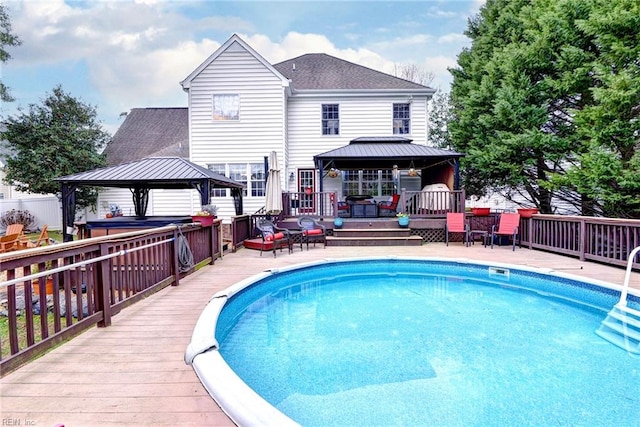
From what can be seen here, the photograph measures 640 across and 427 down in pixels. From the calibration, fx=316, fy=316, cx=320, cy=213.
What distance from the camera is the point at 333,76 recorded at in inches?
605

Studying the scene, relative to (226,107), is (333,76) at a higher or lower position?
higher

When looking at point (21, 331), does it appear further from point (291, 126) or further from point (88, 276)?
point (291, 126)

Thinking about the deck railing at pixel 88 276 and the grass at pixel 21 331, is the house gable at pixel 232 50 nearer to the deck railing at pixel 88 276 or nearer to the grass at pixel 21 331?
the deck railing at pixel 88 276

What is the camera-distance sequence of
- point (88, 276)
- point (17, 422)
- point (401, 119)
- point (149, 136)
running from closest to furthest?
1. point (17, 422)
2. point (88, 276)
3. point (401, 119)
4. point (149, 136)

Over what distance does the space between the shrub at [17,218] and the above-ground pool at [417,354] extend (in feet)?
58.2

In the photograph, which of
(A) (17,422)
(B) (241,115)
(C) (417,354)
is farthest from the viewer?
(B) (241,115)

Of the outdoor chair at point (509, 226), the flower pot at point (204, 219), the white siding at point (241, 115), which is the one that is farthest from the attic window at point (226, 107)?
the outdoor chair at point (509, 226)

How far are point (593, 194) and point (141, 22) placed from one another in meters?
20.6

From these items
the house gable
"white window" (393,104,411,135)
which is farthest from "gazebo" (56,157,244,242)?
"white window" (393,104,411,135)

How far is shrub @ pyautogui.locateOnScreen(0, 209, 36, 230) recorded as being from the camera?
639 inches

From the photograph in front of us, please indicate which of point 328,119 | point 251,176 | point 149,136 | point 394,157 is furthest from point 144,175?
point 149,136

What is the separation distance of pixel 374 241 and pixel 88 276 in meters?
8.22

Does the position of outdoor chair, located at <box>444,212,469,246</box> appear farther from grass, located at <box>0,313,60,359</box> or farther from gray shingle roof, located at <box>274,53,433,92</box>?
grass, located at <box>0,313,60,359</box>

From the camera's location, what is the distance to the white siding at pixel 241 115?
13.4 meters
